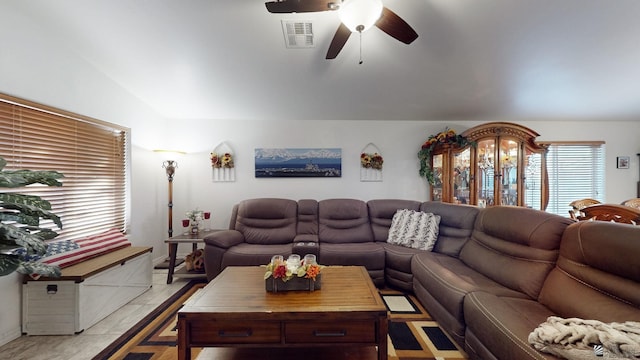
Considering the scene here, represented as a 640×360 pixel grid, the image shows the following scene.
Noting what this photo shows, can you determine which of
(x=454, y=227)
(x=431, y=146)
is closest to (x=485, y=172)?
(x=431, y=146)

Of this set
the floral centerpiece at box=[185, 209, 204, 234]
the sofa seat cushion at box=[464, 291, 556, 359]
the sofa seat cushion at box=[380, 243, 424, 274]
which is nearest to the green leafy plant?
the floral centerpiece at box=[185, 209, 204, 234]

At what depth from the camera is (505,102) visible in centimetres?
318

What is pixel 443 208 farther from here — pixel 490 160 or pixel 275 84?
pixel 275 84

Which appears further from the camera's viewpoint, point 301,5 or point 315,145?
point 315,145

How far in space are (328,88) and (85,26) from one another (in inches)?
90.8

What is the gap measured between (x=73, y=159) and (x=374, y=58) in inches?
127

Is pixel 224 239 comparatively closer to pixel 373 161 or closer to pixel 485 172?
pixel 373 161

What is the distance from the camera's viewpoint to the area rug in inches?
63.6

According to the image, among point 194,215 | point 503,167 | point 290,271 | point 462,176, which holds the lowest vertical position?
point 290,271

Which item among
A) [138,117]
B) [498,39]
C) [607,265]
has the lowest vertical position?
[607,265]

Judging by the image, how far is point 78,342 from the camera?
5.74ft

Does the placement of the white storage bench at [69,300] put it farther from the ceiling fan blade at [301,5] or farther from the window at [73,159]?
the ceiling fan blade at [301,5]

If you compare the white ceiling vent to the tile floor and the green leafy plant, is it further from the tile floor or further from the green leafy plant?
the tile floor

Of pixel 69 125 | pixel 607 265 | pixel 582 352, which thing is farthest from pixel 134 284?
pixel 607 265
